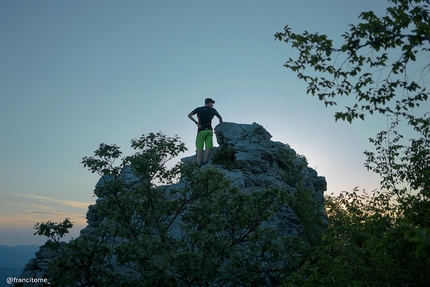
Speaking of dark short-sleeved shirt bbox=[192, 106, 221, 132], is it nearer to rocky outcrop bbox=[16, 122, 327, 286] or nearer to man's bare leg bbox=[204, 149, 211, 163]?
man's bare leg bbox=[204, 149, 211, 163]

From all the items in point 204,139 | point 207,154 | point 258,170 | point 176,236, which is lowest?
point 176,236

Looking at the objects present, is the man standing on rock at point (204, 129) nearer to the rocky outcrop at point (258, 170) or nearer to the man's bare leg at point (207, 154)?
the man's bare leg at point (207, 154)

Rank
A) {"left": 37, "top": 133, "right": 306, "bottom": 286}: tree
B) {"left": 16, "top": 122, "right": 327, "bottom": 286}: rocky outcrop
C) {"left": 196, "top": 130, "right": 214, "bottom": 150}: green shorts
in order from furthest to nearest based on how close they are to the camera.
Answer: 1. {"left": 196, "top": 130, "right": 214, "bottom": 150}: green shorts
2. {"left": 16, "top": 122, "right": 327, "bottom": 286}: rocky outcrop
3. {"left": 37, "top": 133, "right": 306, "bottom": 286}: tree

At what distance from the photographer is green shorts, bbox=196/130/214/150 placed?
16594 mm

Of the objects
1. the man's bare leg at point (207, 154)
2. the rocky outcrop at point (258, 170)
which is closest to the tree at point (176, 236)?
the rocky outcrop at point (258, 170)

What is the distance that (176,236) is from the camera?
11.5 m

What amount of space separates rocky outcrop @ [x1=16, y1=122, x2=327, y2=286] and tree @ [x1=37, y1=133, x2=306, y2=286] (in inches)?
140

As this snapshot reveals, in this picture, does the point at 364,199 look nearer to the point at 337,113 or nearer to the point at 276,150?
the point at 276,150

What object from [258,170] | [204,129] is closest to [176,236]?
[258,170]

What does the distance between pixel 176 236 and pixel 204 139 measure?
612cm

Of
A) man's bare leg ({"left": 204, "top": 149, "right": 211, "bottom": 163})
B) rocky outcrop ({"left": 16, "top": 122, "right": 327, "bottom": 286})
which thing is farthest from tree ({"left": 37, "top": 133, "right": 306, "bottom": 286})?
man's bare leg ({"left": 204, "top": 149, "right": 211, "bottom": 163})

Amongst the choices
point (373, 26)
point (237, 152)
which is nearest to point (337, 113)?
point (373, 26)

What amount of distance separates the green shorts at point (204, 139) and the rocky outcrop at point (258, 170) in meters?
0.78

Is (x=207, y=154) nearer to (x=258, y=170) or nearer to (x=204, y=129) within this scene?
(x=204, y=129)
